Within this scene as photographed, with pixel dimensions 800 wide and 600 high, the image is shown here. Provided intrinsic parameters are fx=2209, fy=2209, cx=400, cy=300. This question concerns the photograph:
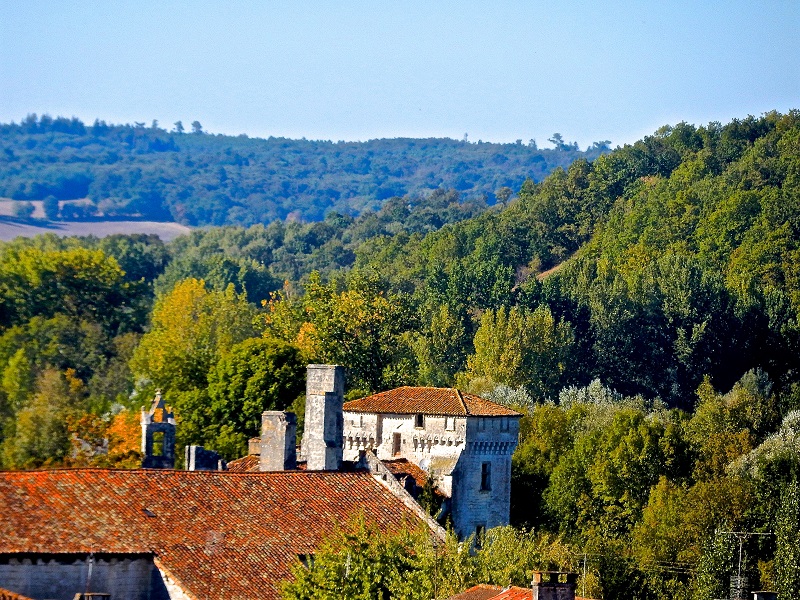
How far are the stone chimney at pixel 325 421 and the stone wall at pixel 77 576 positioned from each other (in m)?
11.6

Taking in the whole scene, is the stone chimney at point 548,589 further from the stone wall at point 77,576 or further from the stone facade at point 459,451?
the stone facade at point 459,451

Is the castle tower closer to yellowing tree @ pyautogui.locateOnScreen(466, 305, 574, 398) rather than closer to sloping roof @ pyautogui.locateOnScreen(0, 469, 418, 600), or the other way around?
sloping roof @ pyautogui.locateOnScreen(0, 469, 418, 600)

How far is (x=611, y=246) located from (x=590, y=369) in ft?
123

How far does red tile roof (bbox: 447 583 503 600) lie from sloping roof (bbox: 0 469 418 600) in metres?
4.27

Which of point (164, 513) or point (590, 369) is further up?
point (590, 369)

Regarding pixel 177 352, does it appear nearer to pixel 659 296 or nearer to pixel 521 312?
pixel 521 312

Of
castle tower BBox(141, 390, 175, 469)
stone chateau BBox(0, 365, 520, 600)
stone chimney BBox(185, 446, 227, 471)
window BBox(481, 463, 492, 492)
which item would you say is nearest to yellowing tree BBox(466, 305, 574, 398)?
castle tower BBox(141, 390, 175, 469)

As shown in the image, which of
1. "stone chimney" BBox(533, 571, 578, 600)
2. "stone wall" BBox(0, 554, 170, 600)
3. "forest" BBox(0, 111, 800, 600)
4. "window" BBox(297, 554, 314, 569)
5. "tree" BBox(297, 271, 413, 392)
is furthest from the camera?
"tree" BBox(297, 271, 413, 392)

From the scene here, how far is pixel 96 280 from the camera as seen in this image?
128m

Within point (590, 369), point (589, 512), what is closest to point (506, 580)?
point (589, 512)

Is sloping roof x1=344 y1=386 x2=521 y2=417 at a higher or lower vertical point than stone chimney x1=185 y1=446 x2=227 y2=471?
higher

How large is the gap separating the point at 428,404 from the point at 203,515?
17324 mm

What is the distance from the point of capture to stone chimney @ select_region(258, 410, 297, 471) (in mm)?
51219

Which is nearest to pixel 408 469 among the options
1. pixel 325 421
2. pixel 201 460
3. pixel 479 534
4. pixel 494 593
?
pixel 479 534
